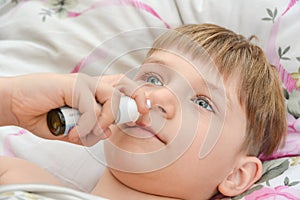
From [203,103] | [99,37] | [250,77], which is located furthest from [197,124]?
[99,37]

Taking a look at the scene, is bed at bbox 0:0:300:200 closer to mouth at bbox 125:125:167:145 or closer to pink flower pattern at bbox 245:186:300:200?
pink flower pattern at bbox 245:186:300:200

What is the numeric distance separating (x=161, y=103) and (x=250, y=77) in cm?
25

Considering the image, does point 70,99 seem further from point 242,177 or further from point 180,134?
point 242,177

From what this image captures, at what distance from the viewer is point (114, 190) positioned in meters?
1.10

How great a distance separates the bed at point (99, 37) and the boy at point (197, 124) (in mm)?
80

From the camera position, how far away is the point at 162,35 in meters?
1.12

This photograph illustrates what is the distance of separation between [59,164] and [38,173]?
0.15 meters

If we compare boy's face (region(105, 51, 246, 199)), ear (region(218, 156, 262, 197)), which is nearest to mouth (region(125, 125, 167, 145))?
boy's face (region(105, 51, 246, 199))

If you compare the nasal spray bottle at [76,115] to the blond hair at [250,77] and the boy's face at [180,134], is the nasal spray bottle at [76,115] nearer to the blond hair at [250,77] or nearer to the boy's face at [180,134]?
the boy's face at [180,134]

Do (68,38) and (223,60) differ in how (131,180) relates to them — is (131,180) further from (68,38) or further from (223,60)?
(68,38)

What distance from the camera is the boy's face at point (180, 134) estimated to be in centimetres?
97

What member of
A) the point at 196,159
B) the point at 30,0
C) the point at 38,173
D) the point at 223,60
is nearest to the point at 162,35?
the point at 223,60

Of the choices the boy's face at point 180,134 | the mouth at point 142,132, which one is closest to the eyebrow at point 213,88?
the boy's face at point 180,134

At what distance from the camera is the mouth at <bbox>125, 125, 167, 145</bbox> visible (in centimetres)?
96
